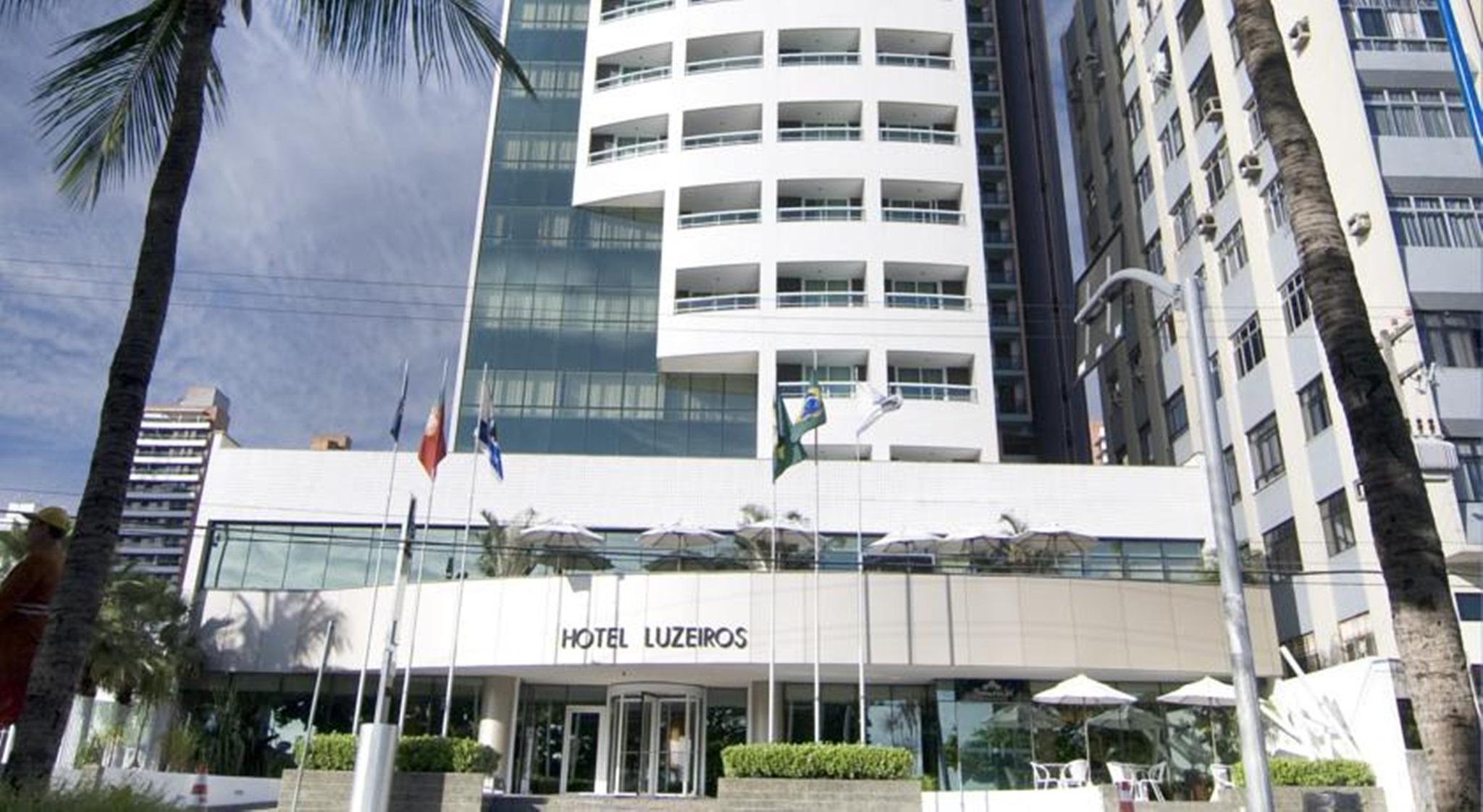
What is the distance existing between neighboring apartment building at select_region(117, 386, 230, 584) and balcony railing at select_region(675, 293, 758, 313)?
11923cm

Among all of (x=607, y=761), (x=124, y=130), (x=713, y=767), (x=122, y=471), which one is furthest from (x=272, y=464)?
(x=122, y=471)

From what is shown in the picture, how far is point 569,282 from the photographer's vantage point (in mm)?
46781

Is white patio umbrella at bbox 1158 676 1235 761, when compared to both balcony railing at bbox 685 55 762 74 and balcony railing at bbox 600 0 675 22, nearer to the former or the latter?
balcony railing at bbox 685 55 762 74

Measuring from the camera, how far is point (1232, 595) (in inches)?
464

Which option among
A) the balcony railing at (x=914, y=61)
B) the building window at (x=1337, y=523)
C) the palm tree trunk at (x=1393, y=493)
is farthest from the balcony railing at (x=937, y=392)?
the palm tree trunk at (x=1393, y=493)

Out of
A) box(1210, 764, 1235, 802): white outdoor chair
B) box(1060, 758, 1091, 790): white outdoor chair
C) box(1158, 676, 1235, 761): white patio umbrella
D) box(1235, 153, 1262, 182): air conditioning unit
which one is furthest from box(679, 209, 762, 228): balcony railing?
box(1210, 764, 1235, 802): white outdoor chair

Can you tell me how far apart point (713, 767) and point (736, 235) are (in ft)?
73.3

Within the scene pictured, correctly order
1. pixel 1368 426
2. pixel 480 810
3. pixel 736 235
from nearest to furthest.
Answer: pixel 1368 426 → pixel 480 810 → pixel 736 235

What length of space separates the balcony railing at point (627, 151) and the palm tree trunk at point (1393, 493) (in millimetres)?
40421

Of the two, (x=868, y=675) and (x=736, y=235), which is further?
(x=736, y=235)

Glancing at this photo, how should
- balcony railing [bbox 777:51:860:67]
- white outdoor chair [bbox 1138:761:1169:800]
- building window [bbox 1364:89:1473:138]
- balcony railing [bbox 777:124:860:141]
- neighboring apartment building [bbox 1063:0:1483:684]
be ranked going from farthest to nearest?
1. balcony railing [bbox 777:51:860:67]
2. balcony railing [bbox 777:124:860:141]
3. building window [bbox 1364:89:1473:138]
4. neighboring apartment building [bbox 1063:0:1483:684]
5. white outdoor chair [bbox 1138:761:1169:800]

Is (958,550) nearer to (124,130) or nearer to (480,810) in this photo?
(480,810)

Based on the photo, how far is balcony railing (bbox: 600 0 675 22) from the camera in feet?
170

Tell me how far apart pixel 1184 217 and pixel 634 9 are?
26.9 metres
